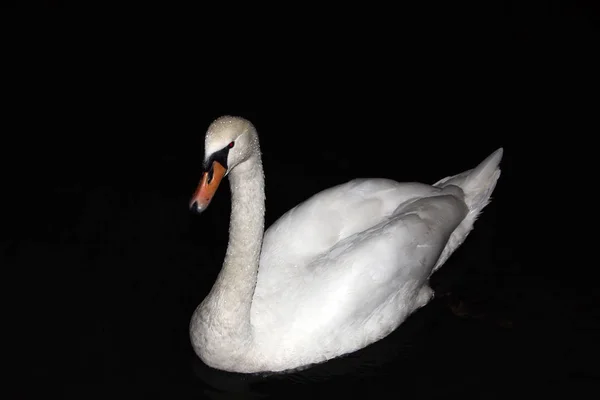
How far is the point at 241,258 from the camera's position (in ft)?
19.2

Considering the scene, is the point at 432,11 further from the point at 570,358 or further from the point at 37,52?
the point at 570,358

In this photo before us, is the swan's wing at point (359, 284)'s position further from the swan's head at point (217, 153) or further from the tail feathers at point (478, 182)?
the swan's head at point (217, 153)

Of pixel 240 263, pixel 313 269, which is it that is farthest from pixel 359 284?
pixel 240 263

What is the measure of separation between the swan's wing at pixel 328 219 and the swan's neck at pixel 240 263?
479 millimetres

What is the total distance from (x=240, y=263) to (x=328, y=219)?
107 centimetres

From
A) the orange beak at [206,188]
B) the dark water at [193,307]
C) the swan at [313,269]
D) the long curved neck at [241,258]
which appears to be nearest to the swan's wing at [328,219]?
the swan at [313,269]

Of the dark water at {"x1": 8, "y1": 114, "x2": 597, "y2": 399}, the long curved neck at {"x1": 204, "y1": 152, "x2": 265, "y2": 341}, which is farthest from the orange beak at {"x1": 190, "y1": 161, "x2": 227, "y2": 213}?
the dark water at {"x1": 8, "y1": 114, "x2": 597, "y2": 399}

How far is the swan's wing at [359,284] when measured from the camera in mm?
6062

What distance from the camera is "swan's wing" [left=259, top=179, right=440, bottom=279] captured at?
6.46 metres

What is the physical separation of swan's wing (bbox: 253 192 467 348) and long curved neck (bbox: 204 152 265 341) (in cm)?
22

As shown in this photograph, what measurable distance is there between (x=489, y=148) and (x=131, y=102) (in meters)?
4.67

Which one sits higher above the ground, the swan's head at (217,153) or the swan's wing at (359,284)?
the swan's head at (217,153)

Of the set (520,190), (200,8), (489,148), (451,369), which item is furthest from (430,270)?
(200,8)

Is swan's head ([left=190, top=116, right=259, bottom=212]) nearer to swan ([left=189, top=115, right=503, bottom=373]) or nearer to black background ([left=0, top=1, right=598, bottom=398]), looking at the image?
swan ([left=189, top=115, right=503, bottom=373])
